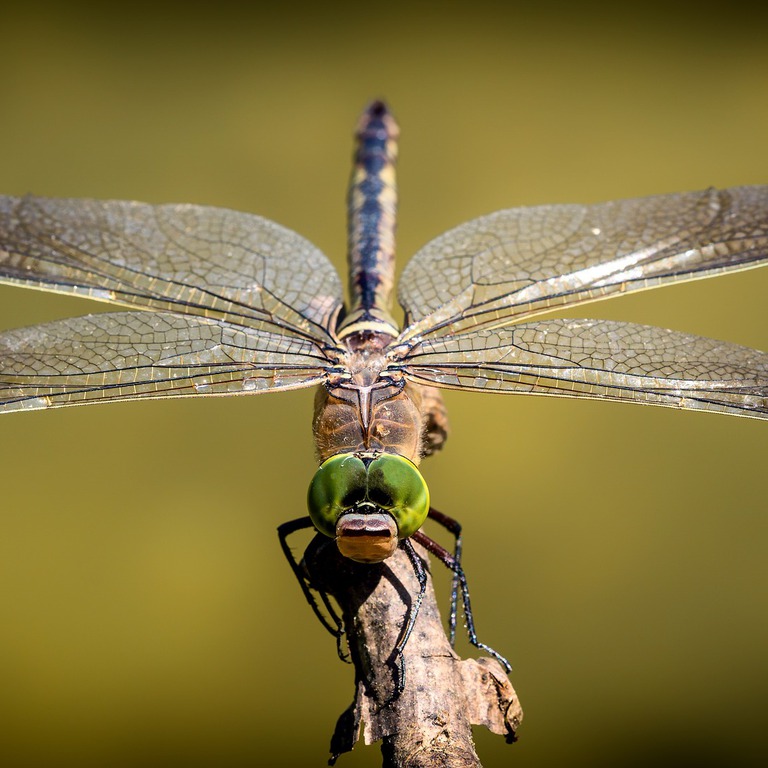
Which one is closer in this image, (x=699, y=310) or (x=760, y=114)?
(x=699, y=310)

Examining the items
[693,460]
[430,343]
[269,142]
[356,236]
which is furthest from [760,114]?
[430,343]

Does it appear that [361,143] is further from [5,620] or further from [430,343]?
[5,620]

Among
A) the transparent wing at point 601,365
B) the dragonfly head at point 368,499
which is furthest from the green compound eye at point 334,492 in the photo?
the transparent wing at point 601,365

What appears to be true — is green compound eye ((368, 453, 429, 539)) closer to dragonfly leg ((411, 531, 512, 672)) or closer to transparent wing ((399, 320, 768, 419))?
dragonfly leg ((411, 531, 512, 672))

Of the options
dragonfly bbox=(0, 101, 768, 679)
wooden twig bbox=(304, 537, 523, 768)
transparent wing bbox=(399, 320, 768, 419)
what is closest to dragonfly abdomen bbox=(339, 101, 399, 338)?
dragonfly bbox=(0, 101, 768, 679)

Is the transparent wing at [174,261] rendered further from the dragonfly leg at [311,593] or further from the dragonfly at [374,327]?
the dragonfly leg at [311,593]

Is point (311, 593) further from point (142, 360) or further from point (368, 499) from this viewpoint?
point (142, 360)
